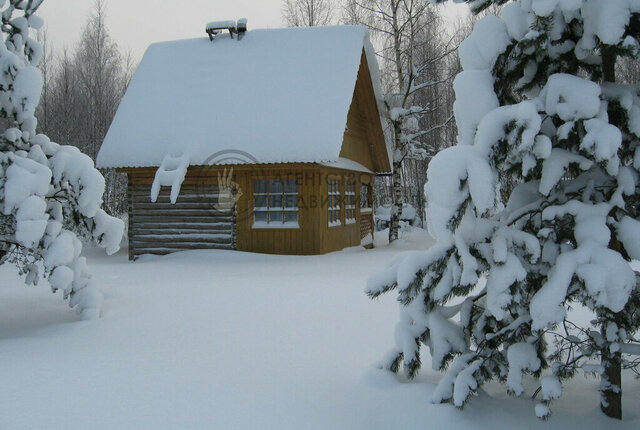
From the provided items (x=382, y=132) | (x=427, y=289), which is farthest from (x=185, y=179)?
(x=427, y=289)

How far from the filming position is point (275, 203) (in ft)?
46.8

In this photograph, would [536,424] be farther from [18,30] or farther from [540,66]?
[18,30]

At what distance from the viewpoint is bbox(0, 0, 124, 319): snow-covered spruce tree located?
6219 mm

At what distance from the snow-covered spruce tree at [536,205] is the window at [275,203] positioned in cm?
1043

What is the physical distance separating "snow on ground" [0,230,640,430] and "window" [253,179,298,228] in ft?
18.1

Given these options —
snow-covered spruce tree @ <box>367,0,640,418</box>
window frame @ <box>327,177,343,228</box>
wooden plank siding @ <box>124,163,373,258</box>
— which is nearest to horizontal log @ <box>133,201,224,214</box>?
wooden plank siding @ <box>124,163,373,258</box>

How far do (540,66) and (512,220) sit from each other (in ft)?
3.70

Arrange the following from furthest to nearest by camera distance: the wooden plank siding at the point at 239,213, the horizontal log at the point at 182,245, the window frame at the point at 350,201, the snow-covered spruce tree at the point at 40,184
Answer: the window frame at the point at 350,201, the horizontal log at the point at 182,245, the wooden plank siding at the point at 239,213, the snow-covered spruce tree at the point at 40,184

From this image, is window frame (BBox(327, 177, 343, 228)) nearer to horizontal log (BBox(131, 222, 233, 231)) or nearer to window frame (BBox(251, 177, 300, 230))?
window frame (BBox(251, 177, 300, 230))

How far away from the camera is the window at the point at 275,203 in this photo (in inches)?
555

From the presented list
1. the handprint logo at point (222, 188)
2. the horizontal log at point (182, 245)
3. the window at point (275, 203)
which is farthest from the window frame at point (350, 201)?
the horizontal log at point (182, 245)

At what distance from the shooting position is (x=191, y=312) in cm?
700

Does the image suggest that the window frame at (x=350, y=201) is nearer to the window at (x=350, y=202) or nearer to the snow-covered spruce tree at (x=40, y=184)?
the window at (x=350, y=202)

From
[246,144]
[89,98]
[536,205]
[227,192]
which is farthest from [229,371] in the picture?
[89,98]
